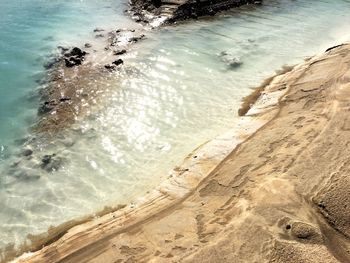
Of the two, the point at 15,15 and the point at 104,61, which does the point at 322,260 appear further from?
the point at 15,15

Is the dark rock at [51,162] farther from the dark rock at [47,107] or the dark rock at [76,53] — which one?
the dark rock at [76,53]

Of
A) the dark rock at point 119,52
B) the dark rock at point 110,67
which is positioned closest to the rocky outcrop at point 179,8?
the dark rock at point 119,52

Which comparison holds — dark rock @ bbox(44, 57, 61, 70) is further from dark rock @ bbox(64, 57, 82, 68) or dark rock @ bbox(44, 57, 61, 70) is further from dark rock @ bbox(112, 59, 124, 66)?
dark rock @ bbox(112, 59, 124, 66)

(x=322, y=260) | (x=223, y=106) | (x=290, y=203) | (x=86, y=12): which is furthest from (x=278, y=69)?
(x=86, y=12)

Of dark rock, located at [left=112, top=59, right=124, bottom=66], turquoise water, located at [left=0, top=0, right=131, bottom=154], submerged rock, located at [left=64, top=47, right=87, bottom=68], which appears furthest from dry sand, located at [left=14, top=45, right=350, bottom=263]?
submerged rock, located at [left=64, top=47, right=87, bottom=68]

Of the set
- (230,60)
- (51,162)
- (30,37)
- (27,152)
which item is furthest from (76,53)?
(51,162)

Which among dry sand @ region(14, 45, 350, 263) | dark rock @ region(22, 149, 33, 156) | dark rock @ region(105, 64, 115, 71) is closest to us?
dry sand @ region(14, 45, 350, 263)
